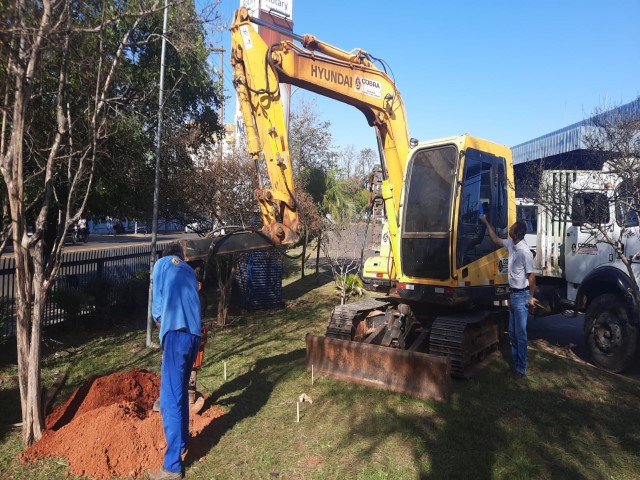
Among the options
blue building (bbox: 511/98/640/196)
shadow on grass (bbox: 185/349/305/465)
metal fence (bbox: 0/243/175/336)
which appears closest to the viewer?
shadow on grass (bbox: 185/349/305/465)

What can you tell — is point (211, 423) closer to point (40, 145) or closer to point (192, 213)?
point (40, 145)

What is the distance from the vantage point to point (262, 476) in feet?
13.0

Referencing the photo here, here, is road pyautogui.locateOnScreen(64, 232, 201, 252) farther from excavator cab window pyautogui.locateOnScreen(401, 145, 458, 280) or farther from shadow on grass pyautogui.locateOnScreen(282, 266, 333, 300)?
excavator cab window pyautogui.locateOnScreen(401, 145, 458, 280)

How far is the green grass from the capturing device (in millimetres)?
4098

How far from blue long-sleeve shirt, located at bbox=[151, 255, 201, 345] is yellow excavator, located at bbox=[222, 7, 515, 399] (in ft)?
4.03

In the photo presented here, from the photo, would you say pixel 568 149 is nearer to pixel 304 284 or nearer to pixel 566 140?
pixel 566 140

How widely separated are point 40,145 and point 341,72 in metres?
3.80

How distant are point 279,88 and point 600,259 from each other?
17.4 ft

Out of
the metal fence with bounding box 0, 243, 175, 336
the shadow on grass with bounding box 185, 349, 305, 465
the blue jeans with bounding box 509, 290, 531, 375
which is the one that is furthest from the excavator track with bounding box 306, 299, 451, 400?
the metal fence with bounding box 0, 243, 175, 336

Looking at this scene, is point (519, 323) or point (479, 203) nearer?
point (519, 323)

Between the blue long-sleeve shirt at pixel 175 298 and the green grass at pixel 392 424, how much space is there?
117 centimetres

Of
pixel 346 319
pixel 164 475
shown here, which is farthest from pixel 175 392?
pixel 346 319

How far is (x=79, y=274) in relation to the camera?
9180 mm

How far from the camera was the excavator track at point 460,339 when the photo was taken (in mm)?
5793
